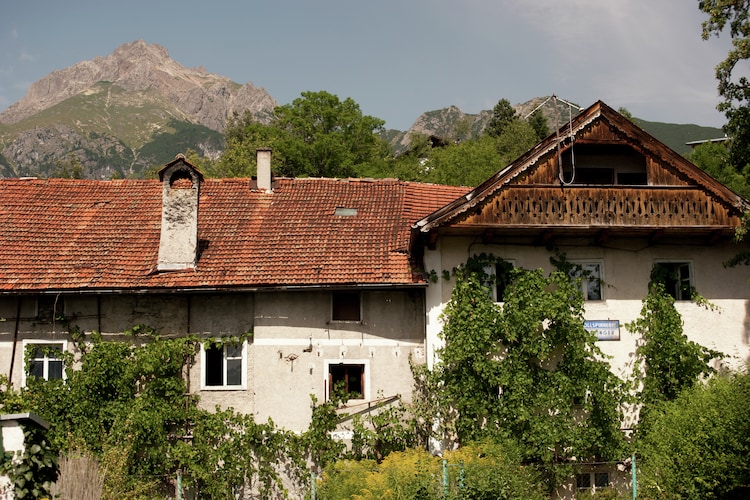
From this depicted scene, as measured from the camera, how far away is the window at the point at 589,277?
63.9 feet

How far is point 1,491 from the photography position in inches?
411

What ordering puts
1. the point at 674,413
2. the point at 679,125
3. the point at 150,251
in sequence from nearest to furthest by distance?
1. the point at 674,413
2. the point at 150,251
3. the point at 679,125

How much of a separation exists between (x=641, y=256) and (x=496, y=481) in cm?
741

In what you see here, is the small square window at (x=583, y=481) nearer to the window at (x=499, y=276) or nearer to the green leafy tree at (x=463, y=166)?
the window at (x=499, y=276)

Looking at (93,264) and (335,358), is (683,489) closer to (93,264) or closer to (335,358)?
→ (335,358)

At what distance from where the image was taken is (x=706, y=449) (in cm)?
1546

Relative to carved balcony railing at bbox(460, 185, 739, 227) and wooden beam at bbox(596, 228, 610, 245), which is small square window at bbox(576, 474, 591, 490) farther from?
carved balcony railing at bbox(460, 185, 739, 227)

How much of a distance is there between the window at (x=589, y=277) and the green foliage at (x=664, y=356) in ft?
→ 3.68

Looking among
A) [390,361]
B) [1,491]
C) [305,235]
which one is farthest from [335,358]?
[1,491]

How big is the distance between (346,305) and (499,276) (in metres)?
3.90

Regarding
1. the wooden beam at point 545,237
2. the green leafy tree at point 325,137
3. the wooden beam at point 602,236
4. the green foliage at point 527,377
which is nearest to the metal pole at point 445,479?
the green foliage at point 527,377

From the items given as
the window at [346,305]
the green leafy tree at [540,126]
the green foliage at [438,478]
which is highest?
the green leafy tree at [540,126]

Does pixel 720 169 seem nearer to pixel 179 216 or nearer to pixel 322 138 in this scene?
pixel 322 138

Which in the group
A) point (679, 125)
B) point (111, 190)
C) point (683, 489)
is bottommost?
point (683, 489)
